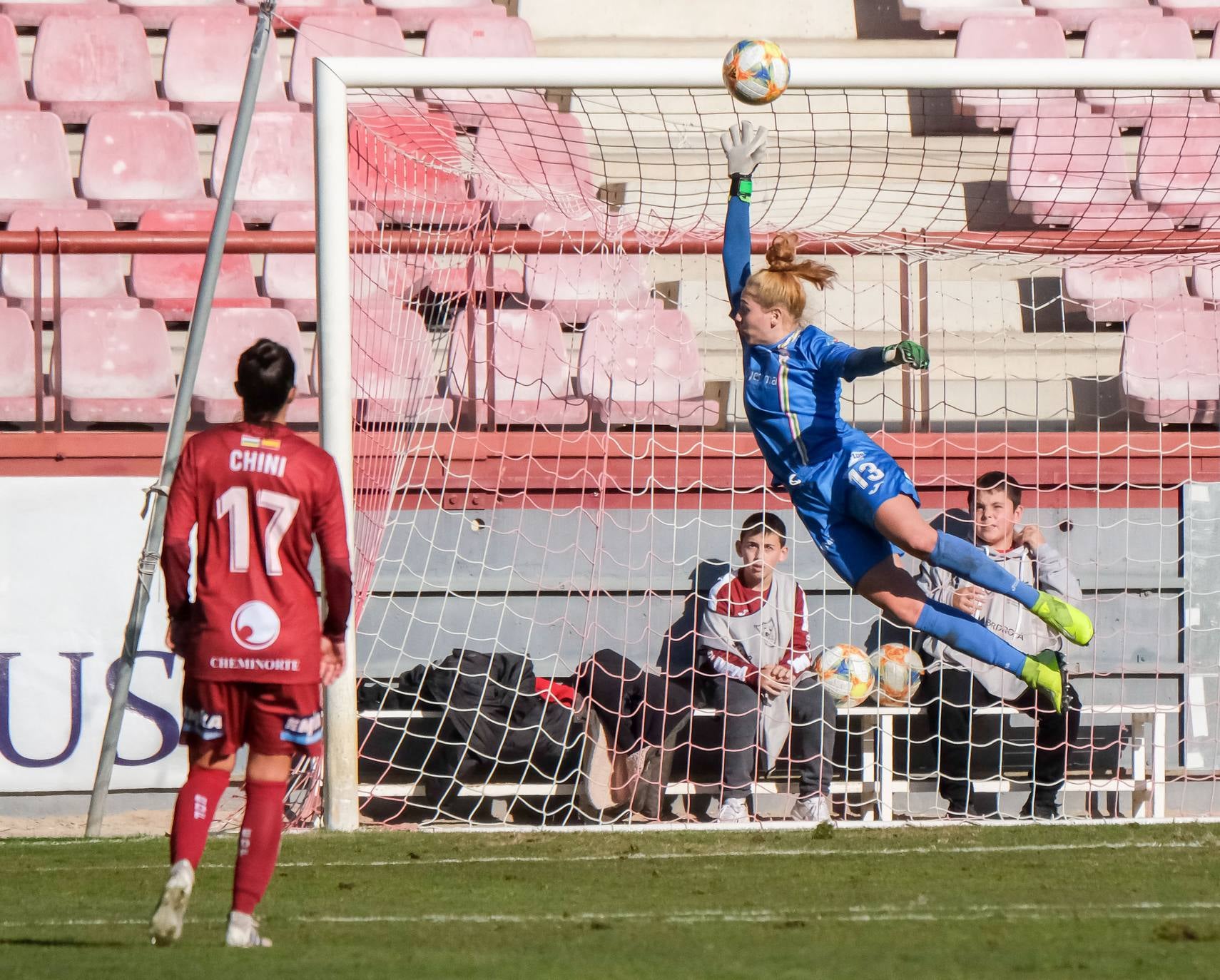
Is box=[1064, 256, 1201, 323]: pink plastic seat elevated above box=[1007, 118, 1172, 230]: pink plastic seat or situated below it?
below

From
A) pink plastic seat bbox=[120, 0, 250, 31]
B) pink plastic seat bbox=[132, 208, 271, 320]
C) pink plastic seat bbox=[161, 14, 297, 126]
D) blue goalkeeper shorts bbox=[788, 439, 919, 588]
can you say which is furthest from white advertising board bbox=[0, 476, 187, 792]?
pink plastic seat bbox=[120, 0, 250, 31]

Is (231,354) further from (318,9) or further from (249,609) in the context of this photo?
(249,609)

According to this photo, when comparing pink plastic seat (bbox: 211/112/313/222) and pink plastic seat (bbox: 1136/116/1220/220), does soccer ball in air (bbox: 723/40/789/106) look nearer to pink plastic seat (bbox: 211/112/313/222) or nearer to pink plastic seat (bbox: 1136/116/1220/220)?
pink plastic seat (bbox: 1136/116/1220/220)

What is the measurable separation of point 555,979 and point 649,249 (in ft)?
17.0

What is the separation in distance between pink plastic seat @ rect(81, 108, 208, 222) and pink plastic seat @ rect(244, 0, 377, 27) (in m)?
Result: 1.40

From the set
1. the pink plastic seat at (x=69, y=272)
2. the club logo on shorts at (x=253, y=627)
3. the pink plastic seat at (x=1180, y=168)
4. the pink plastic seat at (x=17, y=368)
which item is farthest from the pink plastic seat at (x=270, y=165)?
the club logo on shorts at (x=253, y=627)

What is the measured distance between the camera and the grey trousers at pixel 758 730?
22.8 ft

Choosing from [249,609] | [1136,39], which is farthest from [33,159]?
[1136,39]

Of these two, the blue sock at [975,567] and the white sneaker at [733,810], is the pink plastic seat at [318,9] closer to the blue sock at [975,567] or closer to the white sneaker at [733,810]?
the white sneaker at [733,810]

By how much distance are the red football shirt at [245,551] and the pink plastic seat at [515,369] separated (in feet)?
13.4

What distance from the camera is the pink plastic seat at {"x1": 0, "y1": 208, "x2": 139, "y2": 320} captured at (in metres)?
8.55

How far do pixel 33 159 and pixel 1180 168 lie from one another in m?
6.78

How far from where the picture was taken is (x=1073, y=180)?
9344 mm

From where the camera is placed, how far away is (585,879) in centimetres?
498
